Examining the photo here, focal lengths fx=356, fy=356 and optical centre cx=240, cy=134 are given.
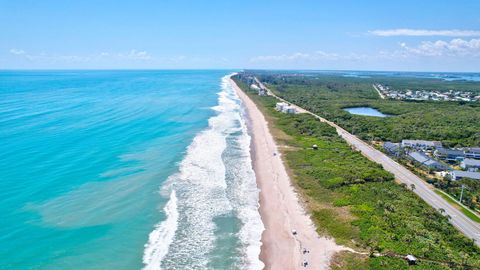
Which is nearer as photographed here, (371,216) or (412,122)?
(371,216)

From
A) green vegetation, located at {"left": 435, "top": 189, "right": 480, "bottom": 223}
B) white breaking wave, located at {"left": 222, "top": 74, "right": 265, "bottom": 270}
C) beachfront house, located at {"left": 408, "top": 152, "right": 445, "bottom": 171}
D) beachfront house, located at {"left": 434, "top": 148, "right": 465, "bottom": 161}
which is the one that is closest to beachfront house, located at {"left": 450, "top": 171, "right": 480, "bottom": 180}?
beachfront house, located at {"left": 408, "top": 152, "right": 445, "bottom": 171}

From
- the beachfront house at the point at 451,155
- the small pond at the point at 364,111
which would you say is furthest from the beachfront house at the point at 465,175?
the small pond at the point at 364,111

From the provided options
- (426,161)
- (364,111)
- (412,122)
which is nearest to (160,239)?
(426,161)

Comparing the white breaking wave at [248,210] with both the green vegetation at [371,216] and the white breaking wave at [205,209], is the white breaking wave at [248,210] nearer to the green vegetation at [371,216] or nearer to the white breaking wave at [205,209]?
the white breaking wave at [205,209]

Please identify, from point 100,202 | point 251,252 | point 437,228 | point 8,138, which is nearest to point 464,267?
point 437,228

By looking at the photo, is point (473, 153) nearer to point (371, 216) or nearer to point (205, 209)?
point (371, 216)
